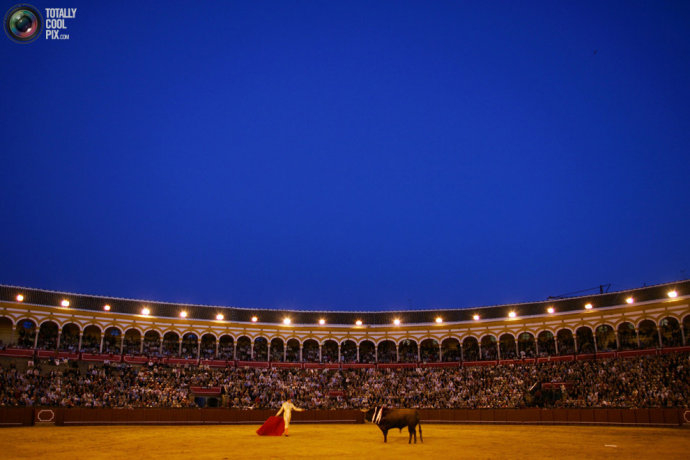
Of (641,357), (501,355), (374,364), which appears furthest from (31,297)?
(641,357)

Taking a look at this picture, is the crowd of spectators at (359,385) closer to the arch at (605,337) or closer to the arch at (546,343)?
the arch at (546,343)

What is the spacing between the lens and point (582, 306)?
5447cm

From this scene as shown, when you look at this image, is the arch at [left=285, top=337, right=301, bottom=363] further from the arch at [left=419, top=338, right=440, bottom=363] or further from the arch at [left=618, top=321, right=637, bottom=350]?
the arch at [left=618, top=321, right=637, bottom=350]

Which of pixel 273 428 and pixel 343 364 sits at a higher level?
pixel 343 364

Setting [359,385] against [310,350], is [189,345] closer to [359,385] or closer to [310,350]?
[310,350]

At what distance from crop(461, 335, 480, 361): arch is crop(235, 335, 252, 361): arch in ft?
77.4

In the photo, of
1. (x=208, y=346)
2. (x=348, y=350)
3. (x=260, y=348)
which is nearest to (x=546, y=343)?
(x=348, y=350)

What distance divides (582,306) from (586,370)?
9.16 metres

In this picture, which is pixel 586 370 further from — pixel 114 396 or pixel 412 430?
pixel 114 396

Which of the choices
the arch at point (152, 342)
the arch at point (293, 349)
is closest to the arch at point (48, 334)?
the arch at point (152, 342)

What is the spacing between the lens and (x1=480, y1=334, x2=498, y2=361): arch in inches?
2318

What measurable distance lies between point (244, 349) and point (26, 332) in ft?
70.2

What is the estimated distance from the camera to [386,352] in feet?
209

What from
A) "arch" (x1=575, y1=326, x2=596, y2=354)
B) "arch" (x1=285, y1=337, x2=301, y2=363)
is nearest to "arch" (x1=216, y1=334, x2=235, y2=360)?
"arch" (x1=285, y1=337, x2=301, y2=363)
